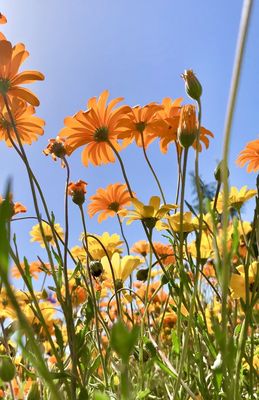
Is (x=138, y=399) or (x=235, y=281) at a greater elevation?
(x=235, y=281)

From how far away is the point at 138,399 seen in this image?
30.2 inches

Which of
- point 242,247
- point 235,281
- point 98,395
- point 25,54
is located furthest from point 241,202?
point 98,395

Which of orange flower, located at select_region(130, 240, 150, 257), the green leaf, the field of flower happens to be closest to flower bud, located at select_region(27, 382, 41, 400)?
the field of flower

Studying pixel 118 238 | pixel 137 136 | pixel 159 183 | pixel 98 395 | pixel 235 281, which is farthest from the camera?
pixel 118 238

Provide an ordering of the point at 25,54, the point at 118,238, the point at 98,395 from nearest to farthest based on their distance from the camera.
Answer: the point at 98,395, the point at 25,54, the point at 118,238

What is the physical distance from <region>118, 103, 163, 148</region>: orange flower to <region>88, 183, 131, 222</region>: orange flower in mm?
312

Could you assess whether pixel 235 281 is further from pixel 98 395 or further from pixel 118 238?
pixel 118 238

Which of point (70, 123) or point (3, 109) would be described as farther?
point (70, 123)

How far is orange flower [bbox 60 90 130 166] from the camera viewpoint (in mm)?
1205

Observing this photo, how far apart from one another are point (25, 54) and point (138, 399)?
70 centimetres

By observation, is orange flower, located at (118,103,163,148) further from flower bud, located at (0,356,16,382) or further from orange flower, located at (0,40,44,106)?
flower bud, located at (0,356,16,382)

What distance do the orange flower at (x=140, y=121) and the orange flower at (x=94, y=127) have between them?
25 millimetres

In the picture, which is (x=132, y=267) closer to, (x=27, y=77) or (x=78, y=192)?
(x=78, y=192)

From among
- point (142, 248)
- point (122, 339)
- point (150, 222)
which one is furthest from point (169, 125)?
point (142, 248)
